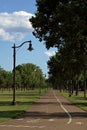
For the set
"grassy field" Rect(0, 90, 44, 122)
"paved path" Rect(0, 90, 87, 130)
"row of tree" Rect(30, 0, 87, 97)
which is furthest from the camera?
"row of tree" Rect(30, 0, 87, 97)

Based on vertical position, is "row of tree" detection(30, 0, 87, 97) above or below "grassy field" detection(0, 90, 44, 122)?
above

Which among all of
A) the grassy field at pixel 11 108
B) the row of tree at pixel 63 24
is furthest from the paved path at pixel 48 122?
the row of tree at pixel 63 24

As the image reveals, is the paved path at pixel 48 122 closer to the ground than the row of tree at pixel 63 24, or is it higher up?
closer to the ground

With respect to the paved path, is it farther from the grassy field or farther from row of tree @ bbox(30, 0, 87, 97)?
row of tree @ bbox(30, 0, 87, 97)

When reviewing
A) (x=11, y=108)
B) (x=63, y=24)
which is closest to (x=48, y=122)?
(x=63, y=24)

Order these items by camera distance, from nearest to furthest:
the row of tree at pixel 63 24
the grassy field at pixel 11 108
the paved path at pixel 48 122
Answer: the paved path at pixel 48 122 < the grassy field at pixel 11 108 < the row of tree at pixel 63 24

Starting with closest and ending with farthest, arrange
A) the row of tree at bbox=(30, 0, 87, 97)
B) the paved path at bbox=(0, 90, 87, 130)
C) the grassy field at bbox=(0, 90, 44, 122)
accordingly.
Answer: the paved path at bbox=(0, 90, 87, 130), the grassy field at bbox=(0, 90, 44, 122), the row of tree at bbox=(30, 0, 87, 97)

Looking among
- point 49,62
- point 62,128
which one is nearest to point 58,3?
point 62,128

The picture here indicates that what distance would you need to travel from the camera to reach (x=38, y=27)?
43062mm

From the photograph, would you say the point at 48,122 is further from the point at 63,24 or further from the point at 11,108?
the point at 11,108

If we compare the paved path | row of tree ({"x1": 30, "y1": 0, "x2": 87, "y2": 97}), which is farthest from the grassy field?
row of tree ({"x1": 30, "y1": 0, "x2": 87, "y2": 97})

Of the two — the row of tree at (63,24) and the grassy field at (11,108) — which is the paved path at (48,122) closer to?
the grassy field at (11,108)

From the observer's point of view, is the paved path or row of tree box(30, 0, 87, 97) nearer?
the paved path

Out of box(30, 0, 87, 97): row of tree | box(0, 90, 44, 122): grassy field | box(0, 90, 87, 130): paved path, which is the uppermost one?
box(30, 0, 87, 97): row of tree
